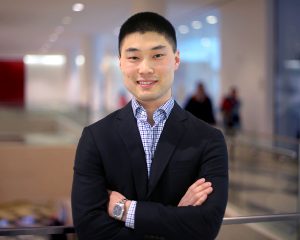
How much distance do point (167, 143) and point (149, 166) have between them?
11 centimetres

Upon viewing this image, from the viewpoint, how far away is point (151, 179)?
1.65m

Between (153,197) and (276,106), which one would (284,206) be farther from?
(276,106)

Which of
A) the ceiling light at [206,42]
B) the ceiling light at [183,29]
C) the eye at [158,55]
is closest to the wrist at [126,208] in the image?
the eye at [158,55]

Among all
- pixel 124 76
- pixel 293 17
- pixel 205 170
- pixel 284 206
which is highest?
pixel 293 17

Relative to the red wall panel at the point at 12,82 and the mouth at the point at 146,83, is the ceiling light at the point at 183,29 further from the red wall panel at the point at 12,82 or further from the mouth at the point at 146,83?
the red wall panel at the point at 12,82

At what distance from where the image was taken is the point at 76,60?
102 ft

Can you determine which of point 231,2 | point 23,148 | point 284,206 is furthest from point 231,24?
point 284,206

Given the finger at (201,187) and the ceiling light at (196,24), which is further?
the ceiling light at (196,24)

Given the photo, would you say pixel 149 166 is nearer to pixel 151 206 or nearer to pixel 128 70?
pixel 151 206

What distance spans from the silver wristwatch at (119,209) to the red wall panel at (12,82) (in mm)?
30629

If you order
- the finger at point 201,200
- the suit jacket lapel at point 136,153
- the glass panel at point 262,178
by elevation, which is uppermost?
the suit jacket lapel at point 136,153

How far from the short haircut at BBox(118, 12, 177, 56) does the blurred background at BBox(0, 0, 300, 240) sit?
121 centimetres

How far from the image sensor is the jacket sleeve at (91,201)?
1.65 meters

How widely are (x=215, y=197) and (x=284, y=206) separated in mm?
4184
